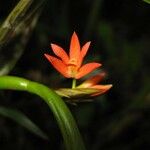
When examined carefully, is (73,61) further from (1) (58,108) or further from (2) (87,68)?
(1) (58,108)

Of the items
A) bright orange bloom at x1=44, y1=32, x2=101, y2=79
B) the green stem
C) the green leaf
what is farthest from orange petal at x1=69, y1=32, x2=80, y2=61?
the green leaf

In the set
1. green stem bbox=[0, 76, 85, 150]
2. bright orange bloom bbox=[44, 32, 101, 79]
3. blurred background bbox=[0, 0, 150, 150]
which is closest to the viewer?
green stem bbox=[0, 76, 85, 150]

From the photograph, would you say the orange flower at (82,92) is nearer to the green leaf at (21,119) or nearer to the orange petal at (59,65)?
the orange petal at (59,65)

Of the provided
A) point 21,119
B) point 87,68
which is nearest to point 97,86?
point 87,68

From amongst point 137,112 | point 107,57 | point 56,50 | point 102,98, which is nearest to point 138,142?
point 137,112

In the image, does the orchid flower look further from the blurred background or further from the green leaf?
the blurred background

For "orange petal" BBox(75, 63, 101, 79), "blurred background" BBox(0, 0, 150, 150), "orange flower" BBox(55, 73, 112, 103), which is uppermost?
"orange petal" BBox(75, 63, 101, 79)
